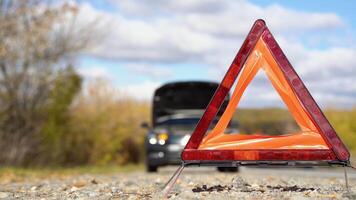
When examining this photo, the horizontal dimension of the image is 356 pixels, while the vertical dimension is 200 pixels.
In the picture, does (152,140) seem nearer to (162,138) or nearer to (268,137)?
(162,138)

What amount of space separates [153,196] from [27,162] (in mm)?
18834

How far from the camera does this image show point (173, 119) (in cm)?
1912

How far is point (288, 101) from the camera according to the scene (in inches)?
302

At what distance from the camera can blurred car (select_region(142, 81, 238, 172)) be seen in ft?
58.9

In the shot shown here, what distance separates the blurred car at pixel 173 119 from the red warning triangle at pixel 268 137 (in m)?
8.08

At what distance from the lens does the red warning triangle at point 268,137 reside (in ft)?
24.2

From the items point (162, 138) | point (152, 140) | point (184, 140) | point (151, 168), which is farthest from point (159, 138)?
point (151, 168)

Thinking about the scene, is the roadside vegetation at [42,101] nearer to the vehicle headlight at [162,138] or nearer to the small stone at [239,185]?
the vehicle headlight at [162,138]

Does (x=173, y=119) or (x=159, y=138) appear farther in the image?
(x=173, y=119)

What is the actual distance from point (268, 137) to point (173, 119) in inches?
454

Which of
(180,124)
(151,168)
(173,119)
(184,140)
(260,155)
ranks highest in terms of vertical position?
(173,119)


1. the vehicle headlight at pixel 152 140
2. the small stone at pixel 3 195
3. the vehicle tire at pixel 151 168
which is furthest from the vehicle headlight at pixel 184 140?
the small stone at pixel 3 195

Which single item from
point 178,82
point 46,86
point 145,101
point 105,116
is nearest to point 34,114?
point 46,86

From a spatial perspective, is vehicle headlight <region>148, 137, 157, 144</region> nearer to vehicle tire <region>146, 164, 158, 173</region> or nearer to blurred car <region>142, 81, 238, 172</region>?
blurred car <region>142, 81, 238, 172</region>
